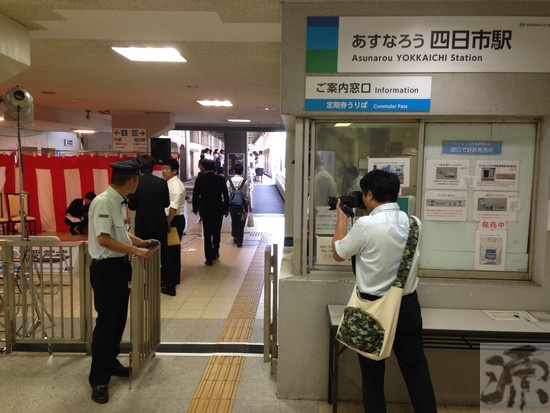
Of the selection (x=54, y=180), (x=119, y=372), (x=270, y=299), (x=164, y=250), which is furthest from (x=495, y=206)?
(x=54, y=180)

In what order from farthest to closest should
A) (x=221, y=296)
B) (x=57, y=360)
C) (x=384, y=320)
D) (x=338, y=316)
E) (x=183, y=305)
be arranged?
(x=221, y=296) → (x=183, y=305) → (x=57, y=360) → (x=338, y=316) → (x=384, y=320)

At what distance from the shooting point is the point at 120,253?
9.21 feet

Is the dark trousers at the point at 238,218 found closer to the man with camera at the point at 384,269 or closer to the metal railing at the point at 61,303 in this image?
the metal railing at the point at 61,303

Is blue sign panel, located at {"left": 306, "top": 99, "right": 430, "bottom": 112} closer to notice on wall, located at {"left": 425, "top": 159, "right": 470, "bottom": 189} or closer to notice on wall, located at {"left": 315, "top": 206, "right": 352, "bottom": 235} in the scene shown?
notice on wall, located at {"left": 425, "top": 159, "right": 470, "bottom": 189}

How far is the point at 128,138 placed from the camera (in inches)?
363

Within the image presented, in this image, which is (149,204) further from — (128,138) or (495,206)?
(128,138)

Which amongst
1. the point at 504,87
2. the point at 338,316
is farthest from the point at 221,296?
the point at 504,87

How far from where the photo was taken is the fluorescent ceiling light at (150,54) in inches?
158

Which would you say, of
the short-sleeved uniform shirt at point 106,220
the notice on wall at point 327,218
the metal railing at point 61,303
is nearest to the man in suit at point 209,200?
the metal railing at point 61,303

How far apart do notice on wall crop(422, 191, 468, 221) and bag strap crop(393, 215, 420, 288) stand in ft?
2.36

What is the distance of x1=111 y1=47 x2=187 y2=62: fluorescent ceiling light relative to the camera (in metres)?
4.02

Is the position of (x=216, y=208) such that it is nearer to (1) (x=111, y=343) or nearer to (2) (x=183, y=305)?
(2) (x=183, y=305)

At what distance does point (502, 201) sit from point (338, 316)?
1.30m

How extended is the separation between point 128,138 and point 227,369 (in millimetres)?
7108
